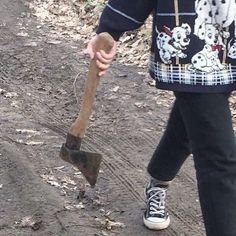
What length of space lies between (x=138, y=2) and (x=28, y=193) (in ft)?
5.38

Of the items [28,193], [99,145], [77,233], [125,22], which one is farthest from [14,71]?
[125,22]

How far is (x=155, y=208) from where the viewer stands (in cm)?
386

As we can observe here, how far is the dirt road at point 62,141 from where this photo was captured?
3.94 metres

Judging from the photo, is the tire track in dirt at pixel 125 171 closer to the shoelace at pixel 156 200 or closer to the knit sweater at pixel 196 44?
the shoelace at pixel 156 200

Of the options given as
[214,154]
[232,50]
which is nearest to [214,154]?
[214,154]

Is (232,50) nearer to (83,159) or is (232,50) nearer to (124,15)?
(124,15)

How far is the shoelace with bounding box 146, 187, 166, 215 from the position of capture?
3.84 metres

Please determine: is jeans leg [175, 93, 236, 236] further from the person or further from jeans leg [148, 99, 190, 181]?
jeans leg [148, 99, 190, 181]

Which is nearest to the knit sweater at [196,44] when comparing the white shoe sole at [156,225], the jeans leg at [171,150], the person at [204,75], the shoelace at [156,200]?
the person at [204,75]

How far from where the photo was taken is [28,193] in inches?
166

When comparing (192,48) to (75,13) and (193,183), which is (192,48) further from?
(75,13)

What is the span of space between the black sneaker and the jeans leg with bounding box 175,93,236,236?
799mm

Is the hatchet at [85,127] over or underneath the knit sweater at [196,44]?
underneath

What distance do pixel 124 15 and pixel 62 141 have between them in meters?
2.10
